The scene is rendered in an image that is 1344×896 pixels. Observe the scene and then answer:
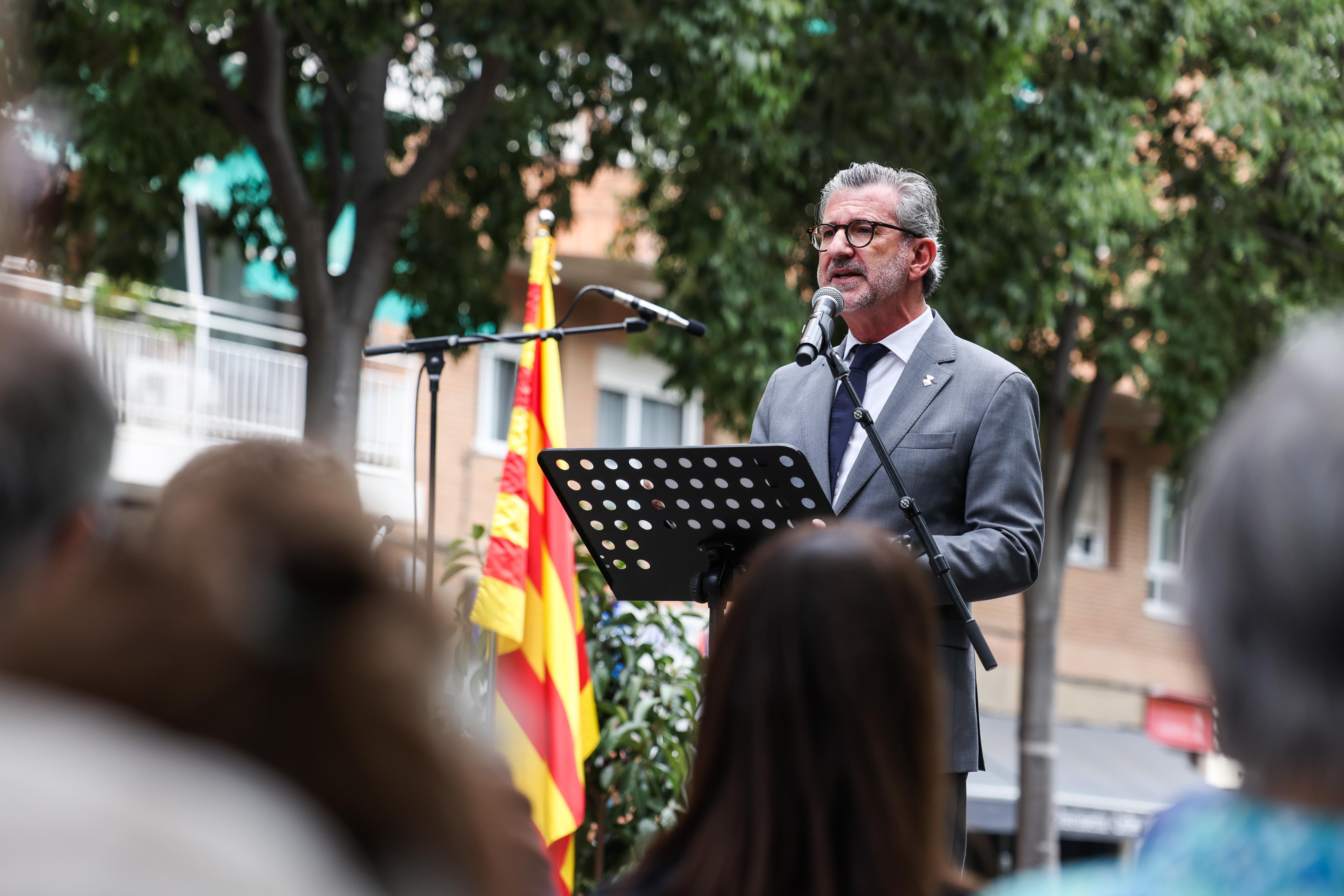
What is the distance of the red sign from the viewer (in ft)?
59.7

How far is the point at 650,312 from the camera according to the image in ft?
16.5

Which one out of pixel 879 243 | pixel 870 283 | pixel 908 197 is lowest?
pixel 870 283

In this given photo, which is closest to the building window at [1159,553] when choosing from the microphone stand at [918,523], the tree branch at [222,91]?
the tree branch at [222,91]

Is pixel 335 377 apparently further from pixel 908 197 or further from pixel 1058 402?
pixel 1058 402

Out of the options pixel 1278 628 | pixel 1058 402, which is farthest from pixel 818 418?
pixel 1058 402

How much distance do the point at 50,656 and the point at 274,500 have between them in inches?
6.9

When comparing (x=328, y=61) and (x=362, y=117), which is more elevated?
(x=328, y=61)

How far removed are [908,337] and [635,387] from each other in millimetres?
14089

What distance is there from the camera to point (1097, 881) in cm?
131

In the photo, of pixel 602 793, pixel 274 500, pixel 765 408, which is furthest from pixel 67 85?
pixel 274 500

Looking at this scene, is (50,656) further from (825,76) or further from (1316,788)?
(825,76)

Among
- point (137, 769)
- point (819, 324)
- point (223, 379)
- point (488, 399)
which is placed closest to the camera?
point (137, 769)

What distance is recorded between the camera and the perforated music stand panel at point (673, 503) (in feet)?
9.70

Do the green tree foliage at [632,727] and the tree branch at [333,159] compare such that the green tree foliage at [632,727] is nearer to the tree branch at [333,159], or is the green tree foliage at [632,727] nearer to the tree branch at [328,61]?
the tree branch at [328,61]
